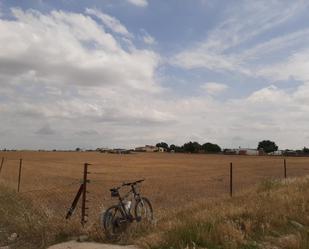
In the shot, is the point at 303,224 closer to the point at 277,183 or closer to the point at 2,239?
the point at 2,239

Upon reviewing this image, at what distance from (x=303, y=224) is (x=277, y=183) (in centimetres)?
776

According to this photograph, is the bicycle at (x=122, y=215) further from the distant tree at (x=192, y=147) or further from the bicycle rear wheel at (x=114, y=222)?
the distant tree at (x=192, y=147)

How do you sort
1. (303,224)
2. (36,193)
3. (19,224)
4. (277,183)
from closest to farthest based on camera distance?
(303,224) → (19,224) → (277,183) → (36,193)

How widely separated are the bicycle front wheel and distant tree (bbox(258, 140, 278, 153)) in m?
153

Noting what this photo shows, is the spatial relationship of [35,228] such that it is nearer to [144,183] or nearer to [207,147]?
[144,183]

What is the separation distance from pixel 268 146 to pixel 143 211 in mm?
157280

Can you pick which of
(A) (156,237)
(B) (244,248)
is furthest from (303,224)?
(A) (156,237)

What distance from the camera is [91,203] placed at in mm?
18219

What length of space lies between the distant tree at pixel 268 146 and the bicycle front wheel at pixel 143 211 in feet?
501

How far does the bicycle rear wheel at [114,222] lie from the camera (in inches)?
376

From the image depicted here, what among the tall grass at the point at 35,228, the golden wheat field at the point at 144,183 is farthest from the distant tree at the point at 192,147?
the tall grass at the point at 35,228

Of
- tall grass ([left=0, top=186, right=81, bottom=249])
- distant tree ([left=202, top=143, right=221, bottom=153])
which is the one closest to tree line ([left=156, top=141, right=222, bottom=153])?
distant tree ([left=202, top=143, right=221, bottom=153])

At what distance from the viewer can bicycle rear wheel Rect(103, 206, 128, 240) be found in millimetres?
9547

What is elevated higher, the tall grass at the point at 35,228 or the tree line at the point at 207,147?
the tree line at the point at 207,147
